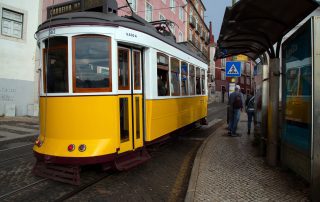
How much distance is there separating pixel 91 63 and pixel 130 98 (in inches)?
42.3

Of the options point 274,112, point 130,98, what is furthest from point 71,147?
point 274,112

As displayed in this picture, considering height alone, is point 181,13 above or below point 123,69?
above

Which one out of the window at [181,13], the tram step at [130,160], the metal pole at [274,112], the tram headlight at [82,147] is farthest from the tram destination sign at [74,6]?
the window at [181,13]

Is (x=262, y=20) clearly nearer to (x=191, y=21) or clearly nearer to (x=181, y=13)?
(x=181, y=13)

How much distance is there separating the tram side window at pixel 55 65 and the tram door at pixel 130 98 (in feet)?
3.23

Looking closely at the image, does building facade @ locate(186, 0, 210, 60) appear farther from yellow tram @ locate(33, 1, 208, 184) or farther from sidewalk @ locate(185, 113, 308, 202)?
yellow tram @ locate(33, 1, 208, 184)

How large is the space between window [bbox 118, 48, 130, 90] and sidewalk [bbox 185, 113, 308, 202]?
84.8 inches

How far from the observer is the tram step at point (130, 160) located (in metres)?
5.84

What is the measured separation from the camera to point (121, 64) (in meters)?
6.02

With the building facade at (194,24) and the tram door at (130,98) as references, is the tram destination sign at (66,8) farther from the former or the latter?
the building facade at (194,24)

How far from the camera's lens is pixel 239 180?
18.7 ft

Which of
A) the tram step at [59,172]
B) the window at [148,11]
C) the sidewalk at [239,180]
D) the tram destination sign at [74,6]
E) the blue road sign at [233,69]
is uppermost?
the window at [148,11]

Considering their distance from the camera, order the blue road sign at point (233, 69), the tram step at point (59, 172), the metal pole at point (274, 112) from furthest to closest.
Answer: the blue road sign at point (233, 69) < the metal pole at point (274, 112) < the tram step at point (59, 172)

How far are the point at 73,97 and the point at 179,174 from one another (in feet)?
8.87
